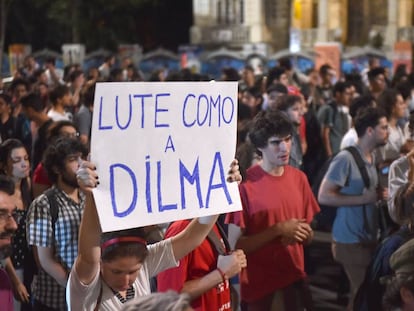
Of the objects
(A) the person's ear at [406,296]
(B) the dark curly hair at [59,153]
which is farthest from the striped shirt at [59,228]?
(A) the person's ear at [406,296]

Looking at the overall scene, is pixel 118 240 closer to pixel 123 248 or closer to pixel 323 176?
pixel 123 248

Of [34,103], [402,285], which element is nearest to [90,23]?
[34,103]

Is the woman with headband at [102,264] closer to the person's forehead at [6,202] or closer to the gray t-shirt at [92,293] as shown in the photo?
the gray t-shirt at [92,293]

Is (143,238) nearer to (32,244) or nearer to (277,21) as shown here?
(32,244)

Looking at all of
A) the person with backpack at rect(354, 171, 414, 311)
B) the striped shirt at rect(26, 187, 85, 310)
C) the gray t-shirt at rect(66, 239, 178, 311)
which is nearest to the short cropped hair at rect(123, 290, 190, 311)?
the gray t-shirt at rect(66, 239, 178, 311)

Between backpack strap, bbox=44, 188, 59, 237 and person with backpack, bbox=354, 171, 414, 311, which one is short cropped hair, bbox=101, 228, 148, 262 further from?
backpack strap, bbox=44, 188, 59, 237

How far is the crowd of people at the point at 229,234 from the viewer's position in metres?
4.02

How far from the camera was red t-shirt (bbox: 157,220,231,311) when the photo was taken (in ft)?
15.5

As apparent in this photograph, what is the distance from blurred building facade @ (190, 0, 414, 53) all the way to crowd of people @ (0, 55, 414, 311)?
104 feet

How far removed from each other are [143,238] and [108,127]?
0.54 m

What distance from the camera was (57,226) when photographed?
18.1 feet

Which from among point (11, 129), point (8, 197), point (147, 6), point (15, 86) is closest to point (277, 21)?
point (147, 6)

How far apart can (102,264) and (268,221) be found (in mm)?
1906

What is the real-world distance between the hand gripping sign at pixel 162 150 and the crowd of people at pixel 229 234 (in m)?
0.10
